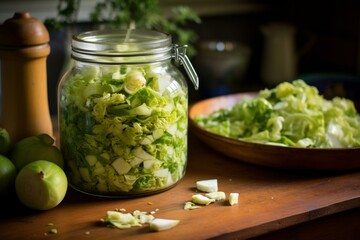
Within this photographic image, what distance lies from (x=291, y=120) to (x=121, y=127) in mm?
457

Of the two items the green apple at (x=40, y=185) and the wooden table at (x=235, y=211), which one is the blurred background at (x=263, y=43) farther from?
the green apple at (x=40, y=185)

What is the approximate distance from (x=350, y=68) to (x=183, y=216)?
4.96 feet

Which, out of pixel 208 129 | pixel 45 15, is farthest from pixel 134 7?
pixel 208 129

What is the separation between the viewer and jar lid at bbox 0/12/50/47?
1123 millimetres

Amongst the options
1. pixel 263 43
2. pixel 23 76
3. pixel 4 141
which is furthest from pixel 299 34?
pixel 4 141

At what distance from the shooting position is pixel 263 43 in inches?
102

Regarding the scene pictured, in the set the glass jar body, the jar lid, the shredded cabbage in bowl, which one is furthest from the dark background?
the glass jar body

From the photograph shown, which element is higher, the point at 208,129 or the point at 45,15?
the point at 45,15

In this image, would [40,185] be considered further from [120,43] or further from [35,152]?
[120,43]

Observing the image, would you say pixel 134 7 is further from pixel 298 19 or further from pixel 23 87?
pixel 298 19

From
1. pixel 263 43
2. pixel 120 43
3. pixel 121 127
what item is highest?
pixel 120 43

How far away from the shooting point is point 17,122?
3.89 ft

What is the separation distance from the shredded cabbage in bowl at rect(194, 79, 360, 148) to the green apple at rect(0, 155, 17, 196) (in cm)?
50

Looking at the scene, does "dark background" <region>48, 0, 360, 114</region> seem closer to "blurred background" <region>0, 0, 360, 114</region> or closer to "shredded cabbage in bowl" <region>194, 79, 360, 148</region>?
"blurred background" <region>0, 0, 360, 114</region>
